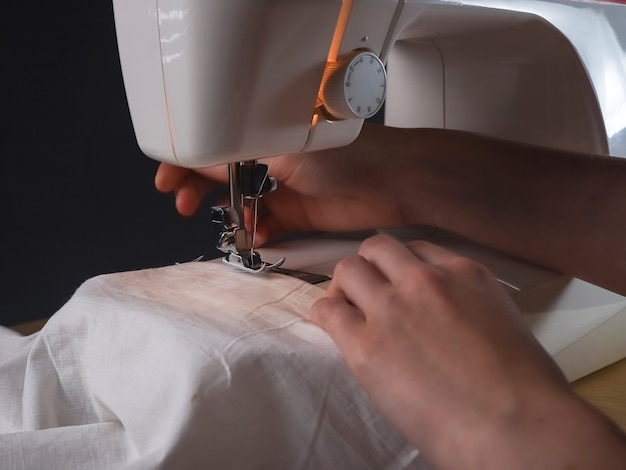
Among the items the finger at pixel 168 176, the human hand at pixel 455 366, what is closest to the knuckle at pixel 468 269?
the human hand at pixel 455 366

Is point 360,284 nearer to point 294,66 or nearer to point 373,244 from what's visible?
point 373,244

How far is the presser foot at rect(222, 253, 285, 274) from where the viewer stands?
0.69 metres

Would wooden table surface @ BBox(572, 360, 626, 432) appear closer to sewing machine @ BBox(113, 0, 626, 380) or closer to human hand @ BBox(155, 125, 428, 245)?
sewing machine @ BBox(113, 0, 626, 380)

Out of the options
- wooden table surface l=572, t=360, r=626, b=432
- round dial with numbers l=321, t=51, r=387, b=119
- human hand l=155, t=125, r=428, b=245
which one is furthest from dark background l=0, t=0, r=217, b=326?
wooden table surface l=572, t=360, r=626, b=432

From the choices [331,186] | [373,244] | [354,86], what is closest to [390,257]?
[373,244]

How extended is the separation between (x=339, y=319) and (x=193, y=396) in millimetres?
116

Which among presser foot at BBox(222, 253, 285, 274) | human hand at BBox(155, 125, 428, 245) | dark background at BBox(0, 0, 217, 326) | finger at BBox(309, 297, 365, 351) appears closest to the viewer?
finger at BBox(309, 297, 365, 351)

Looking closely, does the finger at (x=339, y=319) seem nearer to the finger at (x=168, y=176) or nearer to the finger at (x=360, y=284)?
the finger at (x=360, y=284)

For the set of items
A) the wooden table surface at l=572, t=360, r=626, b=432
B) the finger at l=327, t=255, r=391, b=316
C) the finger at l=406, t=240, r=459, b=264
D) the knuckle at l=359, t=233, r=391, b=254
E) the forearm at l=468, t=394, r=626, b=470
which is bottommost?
the wooden table surface at l=572, t=360, r=626, b=432

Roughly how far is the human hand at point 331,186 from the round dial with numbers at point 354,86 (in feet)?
0.63

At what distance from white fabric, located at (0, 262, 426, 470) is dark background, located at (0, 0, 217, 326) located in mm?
791

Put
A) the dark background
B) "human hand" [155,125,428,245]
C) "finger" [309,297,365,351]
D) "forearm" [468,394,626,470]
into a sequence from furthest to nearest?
the dark background → "human hand" [155,125,428,245] → "finger" [309,297,365,351] → "forearm" [468,394,626,470]

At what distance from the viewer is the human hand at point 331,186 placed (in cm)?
81

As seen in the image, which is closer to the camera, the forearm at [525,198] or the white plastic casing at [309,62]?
the white plastic casing at [309,62]
